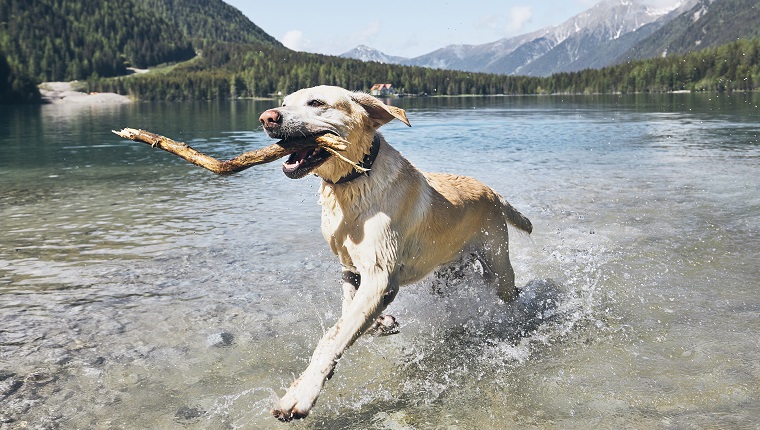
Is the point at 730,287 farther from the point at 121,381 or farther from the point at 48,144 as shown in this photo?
the point at 48,144

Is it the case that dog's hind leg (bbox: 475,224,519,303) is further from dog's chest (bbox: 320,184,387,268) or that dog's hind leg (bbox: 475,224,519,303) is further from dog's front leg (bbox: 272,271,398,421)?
dog's chest (bbox: 320,184,387,268)

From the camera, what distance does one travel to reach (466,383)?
20.6ft

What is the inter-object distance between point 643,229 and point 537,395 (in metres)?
7.92

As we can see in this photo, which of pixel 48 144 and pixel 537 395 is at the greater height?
pixel 48 144

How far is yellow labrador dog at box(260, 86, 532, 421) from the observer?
17.5 feet

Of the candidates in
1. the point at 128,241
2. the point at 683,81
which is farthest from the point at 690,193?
the point at 683,81

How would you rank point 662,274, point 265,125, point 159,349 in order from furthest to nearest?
1. point 662,274
2. point 159,349
3. point 265,125

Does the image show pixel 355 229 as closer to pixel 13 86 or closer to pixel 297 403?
pixel 297 403

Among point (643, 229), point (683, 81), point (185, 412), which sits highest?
point (683, 81)

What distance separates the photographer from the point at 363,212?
19.6ft

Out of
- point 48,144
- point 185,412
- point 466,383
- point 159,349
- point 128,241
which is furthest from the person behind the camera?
point 48,144

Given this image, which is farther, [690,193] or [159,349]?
[690,193]

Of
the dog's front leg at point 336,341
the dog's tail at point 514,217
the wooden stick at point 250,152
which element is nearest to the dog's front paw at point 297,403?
the dog's front leg at point 336,341

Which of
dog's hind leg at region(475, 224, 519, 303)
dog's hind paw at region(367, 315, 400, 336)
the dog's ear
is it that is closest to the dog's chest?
the dog's ear
